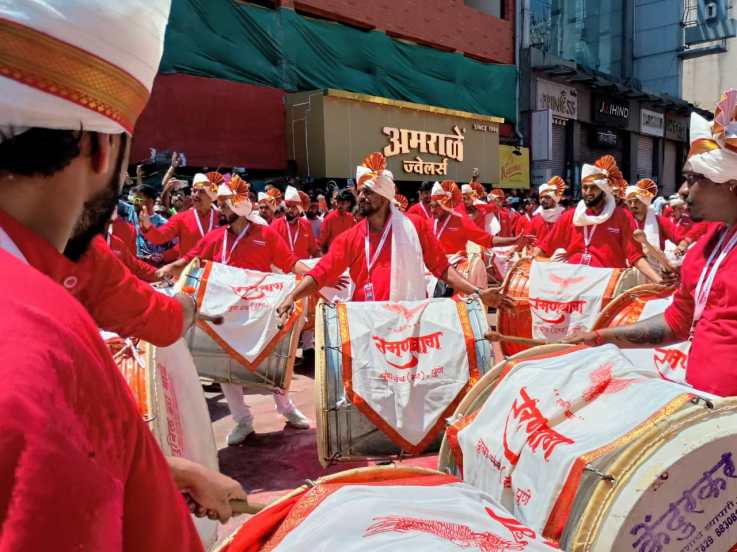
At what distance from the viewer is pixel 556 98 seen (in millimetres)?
27094

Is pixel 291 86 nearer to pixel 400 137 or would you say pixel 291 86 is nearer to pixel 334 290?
pixel 400 137

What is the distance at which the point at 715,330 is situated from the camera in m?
2.55

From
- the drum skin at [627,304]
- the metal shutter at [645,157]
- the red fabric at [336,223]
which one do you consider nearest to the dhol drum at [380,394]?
the drum skin at [627,304]

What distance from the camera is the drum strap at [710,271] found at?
8.45 feet

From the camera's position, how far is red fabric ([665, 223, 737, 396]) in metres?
2.47

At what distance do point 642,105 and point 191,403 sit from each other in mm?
34866

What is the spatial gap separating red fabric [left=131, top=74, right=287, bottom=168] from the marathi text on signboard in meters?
3.26

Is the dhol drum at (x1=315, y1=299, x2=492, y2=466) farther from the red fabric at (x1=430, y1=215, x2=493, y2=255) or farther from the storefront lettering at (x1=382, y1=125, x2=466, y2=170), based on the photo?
the storefront lettering at (x1=382, y1=125, x2=466, y2=170)

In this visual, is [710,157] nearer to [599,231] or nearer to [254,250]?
[599,231]

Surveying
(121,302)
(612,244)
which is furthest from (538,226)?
(121,302)

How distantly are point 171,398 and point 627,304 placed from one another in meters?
3.11

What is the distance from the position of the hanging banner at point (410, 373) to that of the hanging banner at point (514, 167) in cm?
2083

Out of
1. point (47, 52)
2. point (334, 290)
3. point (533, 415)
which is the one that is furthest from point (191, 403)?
point (334, 290)

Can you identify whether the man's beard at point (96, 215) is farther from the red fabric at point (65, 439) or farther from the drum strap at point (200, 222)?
the drum strap at point (200, 222)
